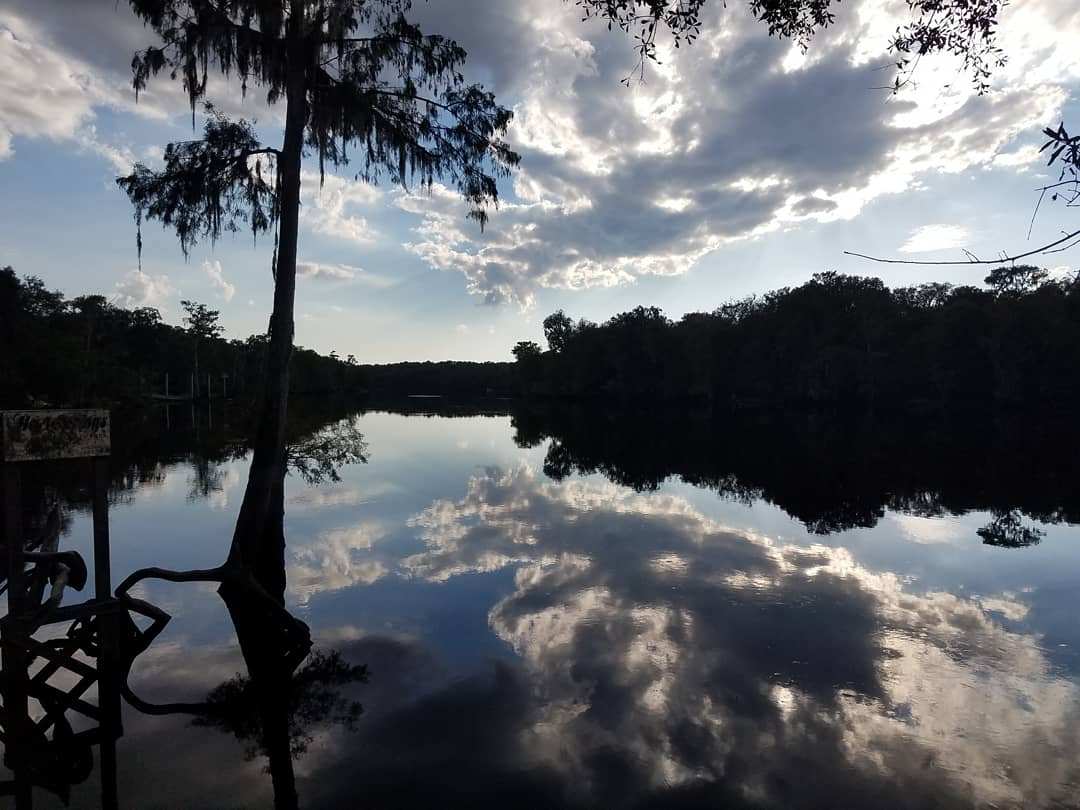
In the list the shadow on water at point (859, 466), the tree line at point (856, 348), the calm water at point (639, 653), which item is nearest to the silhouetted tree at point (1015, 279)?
the tree line at point (856, 348)

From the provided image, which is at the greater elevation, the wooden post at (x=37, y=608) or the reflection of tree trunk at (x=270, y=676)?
the wooden post at (x=37, y=608)

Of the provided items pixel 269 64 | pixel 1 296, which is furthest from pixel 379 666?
pixel 1 296

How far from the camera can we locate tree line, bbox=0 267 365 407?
38.1m

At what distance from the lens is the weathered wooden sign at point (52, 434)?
5590 millimetres

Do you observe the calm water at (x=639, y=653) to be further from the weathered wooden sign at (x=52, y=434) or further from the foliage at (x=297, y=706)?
the weathered wooden sign at (x=52, y=434)

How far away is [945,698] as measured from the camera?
6.61 m

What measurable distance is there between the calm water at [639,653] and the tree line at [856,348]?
193 ft

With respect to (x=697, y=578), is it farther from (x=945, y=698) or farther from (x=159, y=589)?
(x=159, y=589)

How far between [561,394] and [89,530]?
108120 mm

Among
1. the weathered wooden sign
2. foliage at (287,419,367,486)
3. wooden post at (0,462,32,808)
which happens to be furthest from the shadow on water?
wooden post at (0,462,32,808)

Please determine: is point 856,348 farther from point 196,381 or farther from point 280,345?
point 196,381

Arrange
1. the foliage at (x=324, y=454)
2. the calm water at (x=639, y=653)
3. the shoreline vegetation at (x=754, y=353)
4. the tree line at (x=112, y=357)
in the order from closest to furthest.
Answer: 1. the calm water at (x=639, y=653)
2. the foliage at (x=324, y=454)
3. the tree line at (x=112, y=357)
4. the shoreline vegetation at (x=754, y=353)

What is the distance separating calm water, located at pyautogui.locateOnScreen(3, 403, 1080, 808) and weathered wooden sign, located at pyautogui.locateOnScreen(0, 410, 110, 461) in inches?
107

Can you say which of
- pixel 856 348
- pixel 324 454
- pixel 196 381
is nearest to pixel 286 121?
pixel 324 454
